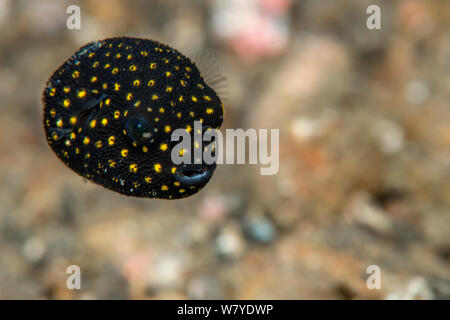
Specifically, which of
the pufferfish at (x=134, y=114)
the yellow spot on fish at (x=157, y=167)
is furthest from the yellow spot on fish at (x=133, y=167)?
the yellow spot on fish at (x=157, y=167)

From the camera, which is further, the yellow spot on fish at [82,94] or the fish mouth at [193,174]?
the yellow spot on fish at [82,94]

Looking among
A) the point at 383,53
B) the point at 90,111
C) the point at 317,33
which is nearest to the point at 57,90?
the point at 90,111

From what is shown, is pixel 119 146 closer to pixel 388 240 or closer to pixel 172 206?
pixel 172 206

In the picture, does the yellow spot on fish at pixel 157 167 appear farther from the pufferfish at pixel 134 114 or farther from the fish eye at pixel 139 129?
the fish eye at pixel 139 129

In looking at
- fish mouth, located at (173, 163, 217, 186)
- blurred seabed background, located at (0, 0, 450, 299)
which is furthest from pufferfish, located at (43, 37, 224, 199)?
blurred seabed background, located at (0, 0, 450, 299)

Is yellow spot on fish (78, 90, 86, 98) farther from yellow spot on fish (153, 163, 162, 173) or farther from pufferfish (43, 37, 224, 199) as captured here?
yellow spot on fish (153, 163, 162, 173)
